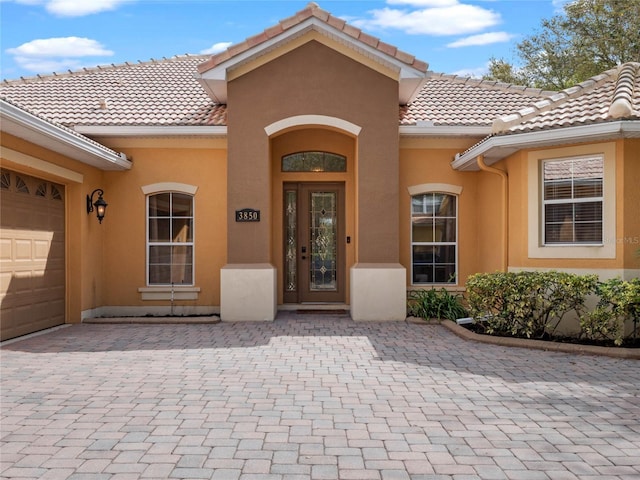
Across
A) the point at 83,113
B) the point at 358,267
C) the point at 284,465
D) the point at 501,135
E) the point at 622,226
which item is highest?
the point at 83,113

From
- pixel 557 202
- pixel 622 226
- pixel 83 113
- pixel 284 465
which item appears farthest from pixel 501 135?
pixel 83 113

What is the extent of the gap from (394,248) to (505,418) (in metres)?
6.12

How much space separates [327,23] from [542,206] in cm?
553

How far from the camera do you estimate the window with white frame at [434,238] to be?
39.6ft

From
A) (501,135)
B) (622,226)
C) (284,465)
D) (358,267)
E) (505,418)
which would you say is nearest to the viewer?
(284,465)

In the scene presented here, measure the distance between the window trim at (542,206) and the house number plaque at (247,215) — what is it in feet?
17.1

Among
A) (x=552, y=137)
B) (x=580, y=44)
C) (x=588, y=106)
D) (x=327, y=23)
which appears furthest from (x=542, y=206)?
(x=580, y=44)

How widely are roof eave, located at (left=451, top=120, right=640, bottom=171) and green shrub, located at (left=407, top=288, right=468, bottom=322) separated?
2897 millimetres

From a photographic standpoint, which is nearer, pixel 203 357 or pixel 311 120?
pixel 203 357

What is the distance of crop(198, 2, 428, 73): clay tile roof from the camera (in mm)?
10695

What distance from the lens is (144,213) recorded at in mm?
11781

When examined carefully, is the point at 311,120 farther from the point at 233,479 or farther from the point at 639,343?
the point at 233,479

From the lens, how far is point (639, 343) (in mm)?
8148

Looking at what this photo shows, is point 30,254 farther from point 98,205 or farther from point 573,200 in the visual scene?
point 573,200
